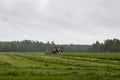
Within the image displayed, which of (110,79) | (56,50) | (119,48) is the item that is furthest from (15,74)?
(119,48)

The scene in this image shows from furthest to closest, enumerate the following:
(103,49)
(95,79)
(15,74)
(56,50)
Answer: (103,49)
(56,50)
(15,74)
(95,79)

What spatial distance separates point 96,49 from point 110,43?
780 inches

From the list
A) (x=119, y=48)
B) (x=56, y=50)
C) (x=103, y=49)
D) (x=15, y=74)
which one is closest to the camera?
(x=15, y=74)

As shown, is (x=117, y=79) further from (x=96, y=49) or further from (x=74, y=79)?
(x=96, y=49)

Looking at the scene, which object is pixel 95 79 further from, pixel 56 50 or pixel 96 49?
pixel 96 49

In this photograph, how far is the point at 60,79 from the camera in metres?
26.9

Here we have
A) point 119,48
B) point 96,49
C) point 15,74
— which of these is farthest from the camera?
point 96,49

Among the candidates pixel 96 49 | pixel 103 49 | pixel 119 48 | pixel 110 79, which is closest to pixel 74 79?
pixel 110 79

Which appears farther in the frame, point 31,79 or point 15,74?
point 15,74

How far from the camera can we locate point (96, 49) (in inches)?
7672

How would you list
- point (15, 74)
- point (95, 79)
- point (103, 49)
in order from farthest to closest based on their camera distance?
point (103, 49)
point (15, 74)
point (95, 79)

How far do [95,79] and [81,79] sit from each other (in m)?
1.22

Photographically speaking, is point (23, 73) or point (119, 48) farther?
point (119, 48)

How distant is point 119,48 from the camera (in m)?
168
